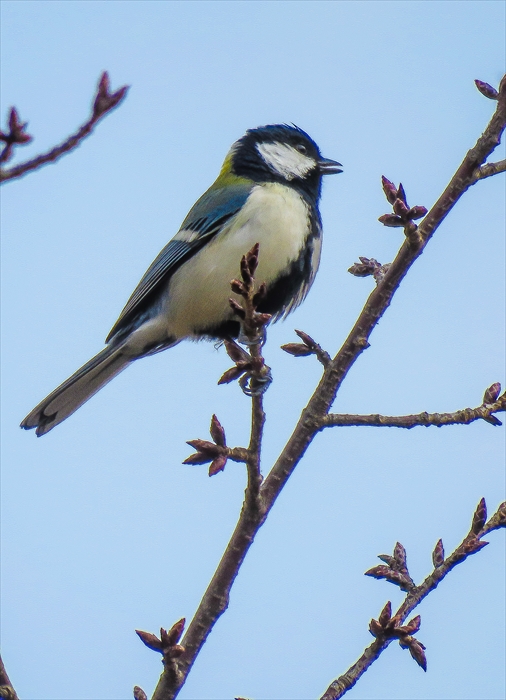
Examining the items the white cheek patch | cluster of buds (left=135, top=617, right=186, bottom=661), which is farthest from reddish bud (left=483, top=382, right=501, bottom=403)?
the white cheek patch

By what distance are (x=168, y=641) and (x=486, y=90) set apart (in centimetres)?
168

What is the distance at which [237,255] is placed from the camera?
15.4 feet

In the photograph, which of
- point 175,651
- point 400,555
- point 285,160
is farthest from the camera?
point 285,160

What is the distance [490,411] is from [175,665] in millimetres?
1184

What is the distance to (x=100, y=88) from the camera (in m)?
1.69

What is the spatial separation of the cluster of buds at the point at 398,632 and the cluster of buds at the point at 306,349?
722mm

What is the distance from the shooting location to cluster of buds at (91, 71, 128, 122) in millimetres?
1641

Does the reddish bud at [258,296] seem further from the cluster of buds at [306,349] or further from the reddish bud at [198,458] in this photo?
the reddish bud at [198,458]

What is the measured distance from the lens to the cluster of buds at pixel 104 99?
1.64 metres

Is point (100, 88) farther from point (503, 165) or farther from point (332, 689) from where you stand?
point (332, 689)

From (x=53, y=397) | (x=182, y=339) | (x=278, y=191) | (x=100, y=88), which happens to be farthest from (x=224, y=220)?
(x=100, y=88)

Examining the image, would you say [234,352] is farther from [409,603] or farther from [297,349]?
[409,603]

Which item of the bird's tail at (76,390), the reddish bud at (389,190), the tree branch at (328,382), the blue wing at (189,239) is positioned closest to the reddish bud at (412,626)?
the tree branch at (328,382)

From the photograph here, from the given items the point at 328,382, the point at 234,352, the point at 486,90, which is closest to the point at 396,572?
the point at 328,382
